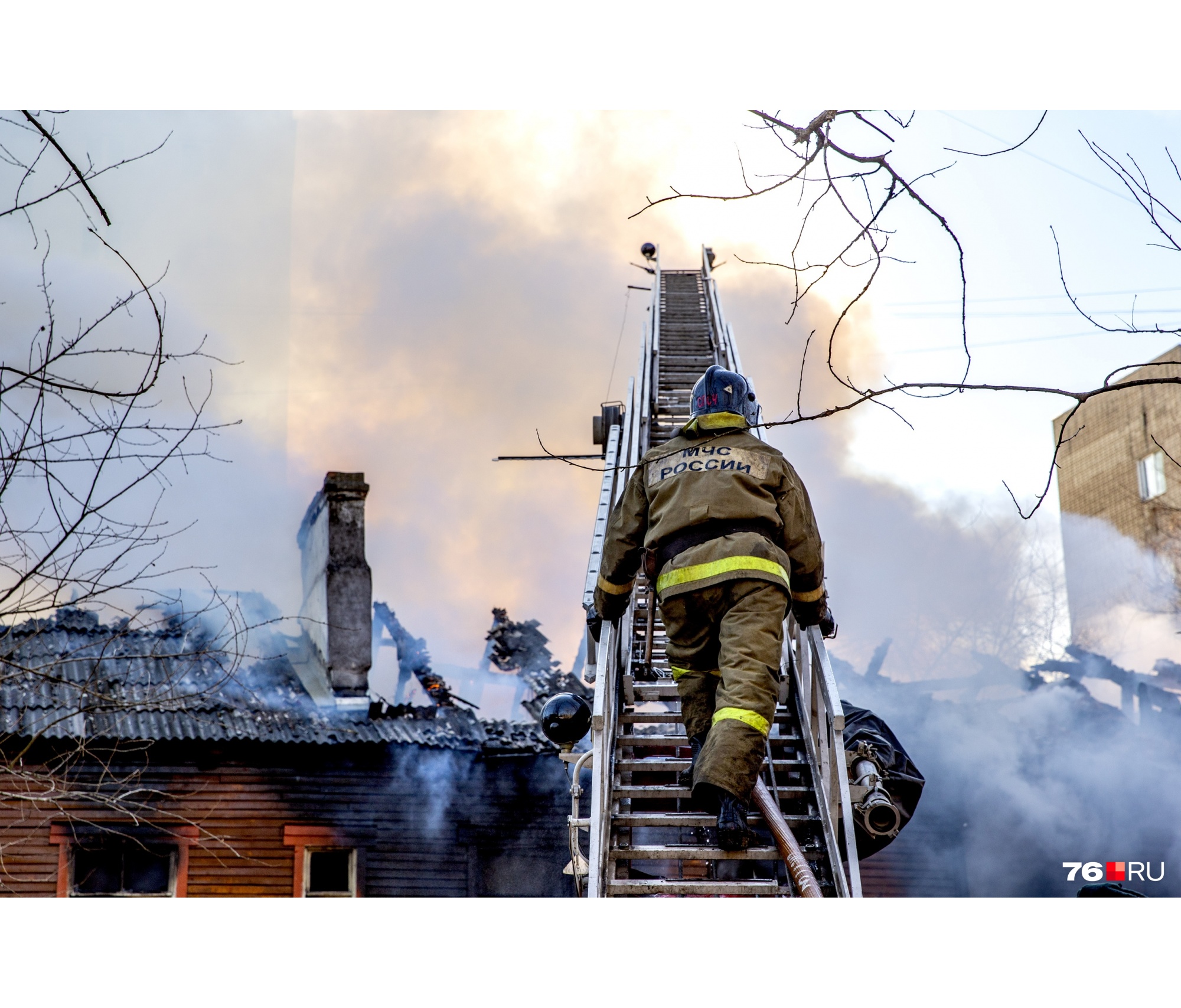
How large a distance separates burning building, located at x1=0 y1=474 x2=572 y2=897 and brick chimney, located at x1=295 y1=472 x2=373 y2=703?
20 millimetres

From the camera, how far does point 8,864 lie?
8930mm

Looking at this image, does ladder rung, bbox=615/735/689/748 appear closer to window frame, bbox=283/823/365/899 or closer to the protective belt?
the protective belt

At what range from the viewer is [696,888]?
3805 millimetres

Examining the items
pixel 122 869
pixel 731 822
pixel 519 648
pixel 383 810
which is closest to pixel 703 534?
pixel 731 822

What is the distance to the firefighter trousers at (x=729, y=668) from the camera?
3727 mm

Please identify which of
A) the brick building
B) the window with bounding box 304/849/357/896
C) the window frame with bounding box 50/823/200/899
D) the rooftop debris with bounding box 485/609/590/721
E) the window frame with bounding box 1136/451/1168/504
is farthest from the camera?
the window frame with bounding box 1136/451/1168/504

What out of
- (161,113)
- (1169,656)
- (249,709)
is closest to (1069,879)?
(1169,656)

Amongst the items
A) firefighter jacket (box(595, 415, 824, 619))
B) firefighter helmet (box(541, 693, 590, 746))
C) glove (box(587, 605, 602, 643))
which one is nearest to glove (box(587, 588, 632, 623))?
firefighter jacket (box(595, 415, 824, 619))

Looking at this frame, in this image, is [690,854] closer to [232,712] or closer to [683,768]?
[683,768]

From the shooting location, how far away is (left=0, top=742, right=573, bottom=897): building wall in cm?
952

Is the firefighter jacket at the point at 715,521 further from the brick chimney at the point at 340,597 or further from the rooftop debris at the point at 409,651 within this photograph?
the rooftop debris at the point at 409,651

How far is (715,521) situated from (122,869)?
23.6 feet

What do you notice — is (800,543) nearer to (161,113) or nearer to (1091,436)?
(161,113)

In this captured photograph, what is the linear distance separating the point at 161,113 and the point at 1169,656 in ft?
44.8
